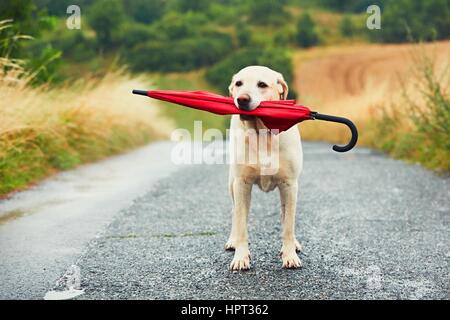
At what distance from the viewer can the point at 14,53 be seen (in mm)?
9250

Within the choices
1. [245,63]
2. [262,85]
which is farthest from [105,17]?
[262,85]

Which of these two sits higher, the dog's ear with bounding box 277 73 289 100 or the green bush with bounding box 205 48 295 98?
the green bush with bounding box 205 48 295 98

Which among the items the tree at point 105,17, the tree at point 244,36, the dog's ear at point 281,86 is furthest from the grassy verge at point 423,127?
the tree at point 244,36

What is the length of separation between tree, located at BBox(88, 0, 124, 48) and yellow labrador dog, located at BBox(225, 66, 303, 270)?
→ 35183 millimetres

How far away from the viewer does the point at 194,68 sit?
151 ft

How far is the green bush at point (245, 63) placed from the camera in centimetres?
3778

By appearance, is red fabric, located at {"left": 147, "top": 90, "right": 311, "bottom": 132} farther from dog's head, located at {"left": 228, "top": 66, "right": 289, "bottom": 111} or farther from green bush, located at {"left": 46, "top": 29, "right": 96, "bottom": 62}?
green bush, located at {"left": 46, "top": 29, "right": 96, "bottom": 62}

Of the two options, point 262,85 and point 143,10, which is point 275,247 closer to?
point 262,85

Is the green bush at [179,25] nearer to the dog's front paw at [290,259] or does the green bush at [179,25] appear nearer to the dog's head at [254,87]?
the dog's head at [254,87]

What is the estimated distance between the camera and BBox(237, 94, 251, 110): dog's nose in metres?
3.37

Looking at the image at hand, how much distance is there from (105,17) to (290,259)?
36.7m

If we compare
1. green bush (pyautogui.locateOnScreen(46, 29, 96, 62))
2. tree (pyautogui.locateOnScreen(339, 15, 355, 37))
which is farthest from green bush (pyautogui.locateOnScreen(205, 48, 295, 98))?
tree (pyautogui.locateOnScreen(339, 15, 355, 37))

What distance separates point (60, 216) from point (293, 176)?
2.41 meters
